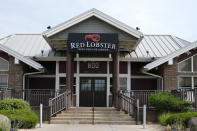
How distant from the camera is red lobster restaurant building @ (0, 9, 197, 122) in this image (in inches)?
684

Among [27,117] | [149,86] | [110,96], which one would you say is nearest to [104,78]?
[110,96]

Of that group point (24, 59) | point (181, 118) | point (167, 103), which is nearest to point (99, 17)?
point (24, 59)

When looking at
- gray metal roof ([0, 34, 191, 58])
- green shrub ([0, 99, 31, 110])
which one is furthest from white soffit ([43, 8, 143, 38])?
green shrub ([0, 99, 31, 110])

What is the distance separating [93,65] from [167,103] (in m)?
6.51

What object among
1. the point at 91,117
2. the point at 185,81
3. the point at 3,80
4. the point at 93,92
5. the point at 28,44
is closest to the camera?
the point at 91,117

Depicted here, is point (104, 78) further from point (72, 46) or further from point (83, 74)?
point (72, 46)

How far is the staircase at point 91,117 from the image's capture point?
606 inches

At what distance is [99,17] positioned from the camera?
17.5 meters

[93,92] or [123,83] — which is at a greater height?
[123,83]

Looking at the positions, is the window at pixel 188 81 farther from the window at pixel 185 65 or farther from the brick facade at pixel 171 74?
the window at pixel 185 65

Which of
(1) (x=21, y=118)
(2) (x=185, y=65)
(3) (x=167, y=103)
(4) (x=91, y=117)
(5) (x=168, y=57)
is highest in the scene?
(5) (x=168, y=57)

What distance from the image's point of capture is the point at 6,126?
34.5ft

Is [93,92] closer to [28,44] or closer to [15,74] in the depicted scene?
[15,74]

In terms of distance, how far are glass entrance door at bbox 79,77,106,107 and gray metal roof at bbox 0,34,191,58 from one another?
2.84 meters
